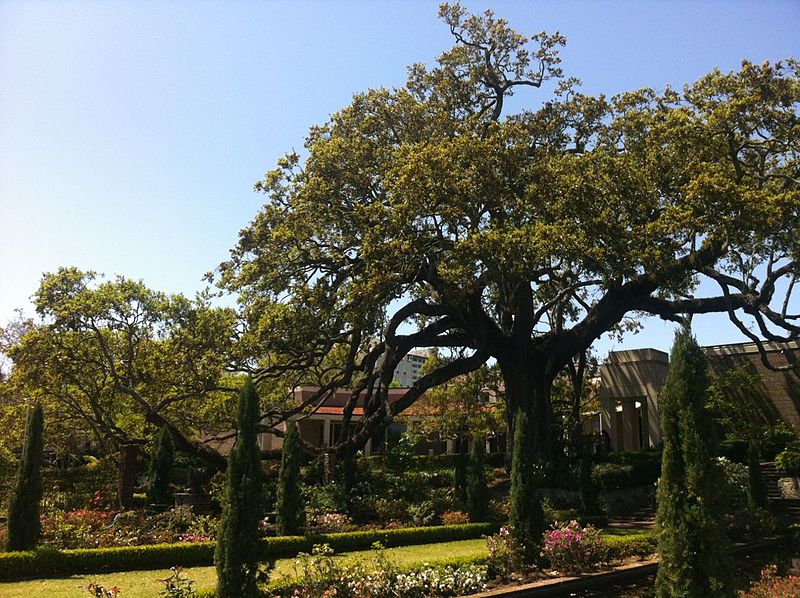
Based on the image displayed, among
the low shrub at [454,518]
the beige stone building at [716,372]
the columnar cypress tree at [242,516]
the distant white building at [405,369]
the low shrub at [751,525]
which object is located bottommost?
the low shrub at [751,525]

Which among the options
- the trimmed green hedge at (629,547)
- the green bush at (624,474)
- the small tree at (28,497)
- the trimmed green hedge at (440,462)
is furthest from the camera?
the trimmed green hedge at (440,462)

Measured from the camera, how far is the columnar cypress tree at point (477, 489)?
59.6 ft

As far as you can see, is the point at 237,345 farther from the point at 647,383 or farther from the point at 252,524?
the point at 647,383

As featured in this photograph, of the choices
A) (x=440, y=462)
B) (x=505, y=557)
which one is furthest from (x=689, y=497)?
(x=440, y=462)

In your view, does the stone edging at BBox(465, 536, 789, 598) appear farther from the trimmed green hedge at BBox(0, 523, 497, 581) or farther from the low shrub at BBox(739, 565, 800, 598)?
the trimmed green hedge at BBox(0, 523, 497, 581)

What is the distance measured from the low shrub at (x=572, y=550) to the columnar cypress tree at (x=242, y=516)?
629 cm

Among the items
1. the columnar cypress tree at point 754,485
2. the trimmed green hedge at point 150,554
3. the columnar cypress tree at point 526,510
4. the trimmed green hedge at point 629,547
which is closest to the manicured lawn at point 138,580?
the trimmed green hedge at point 150,554

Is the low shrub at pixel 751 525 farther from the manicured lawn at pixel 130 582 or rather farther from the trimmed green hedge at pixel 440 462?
the trimmed green hedge at pixel 440 462

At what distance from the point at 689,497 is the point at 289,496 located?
10037 millimetres

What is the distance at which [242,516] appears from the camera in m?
8.64

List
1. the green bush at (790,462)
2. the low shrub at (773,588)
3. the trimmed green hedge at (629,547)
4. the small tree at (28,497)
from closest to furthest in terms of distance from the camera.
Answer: the low shrub at (773,588), the small tree at (28,497), the trimmed green hedge at (629,547), the green bush at (790,462)

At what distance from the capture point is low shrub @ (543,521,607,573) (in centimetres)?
1220

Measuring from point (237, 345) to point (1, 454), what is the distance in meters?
10.3

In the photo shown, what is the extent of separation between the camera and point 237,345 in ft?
65.6
